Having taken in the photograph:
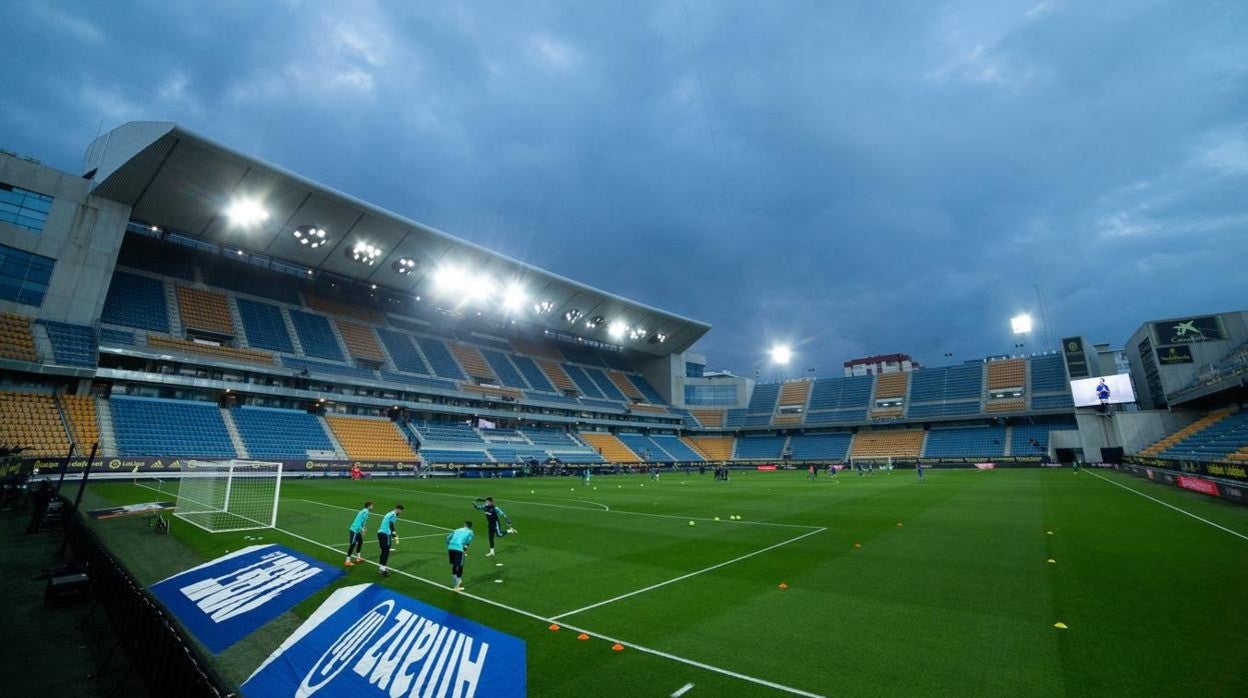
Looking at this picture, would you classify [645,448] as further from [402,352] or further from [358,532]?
[358,532]

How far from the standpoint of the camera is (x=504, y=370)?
200ft

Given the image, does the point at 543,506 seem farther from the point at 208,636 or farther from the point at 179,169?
the point at 179,169

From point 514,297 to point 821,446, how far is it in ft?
158

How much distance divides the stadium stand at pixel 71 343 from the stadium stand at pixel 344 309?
19.0 meters

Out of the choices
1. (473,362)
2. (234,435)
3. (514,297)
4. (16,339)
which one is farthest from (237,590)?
(473,362)

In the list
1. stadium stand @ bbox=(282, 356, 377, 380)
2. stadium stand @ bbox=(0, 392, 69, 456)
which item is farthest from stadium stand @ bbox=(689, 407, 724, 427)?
stadium stand @ bbox=(0, 392, 69, 456)

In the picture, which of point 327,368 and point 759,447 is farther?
point 759,447

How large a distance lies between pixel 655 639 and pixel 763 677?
69.7 inches

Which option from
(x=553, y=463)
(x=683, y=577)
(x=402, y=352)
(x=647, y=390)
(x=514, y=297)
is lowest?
(x=683, y=577)

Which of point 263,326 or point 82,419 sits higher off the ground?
point 263,326

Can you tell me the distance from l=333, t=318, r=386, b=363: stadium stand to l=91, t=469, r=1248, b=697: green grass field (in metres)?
32.9

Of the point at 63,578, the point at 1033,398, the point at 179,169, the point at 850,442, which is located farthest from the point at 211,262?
the point at 1033,398

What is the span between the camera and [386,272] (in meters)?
49.4

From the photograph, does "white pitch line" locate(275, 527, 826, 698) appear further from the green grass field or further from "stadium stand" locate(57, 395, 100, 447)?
"stadium stand" locate(57, 395, 100, 447)
